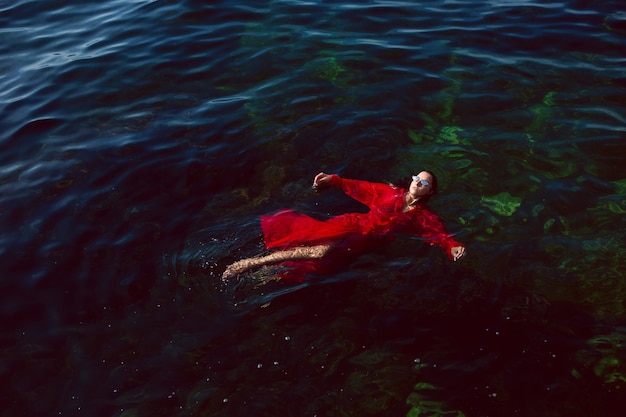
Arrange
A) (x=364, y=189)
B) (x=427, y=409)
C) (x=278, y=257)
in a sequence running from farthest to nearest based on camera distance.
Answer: (x=364, y=189)
(x=278, y=257)
(x=427, y=409)

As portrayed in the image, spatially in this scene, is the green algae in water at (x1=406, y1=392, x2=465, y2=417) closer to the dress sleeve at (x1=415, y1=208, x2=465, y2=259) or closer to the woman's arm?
the dress sleeve at (x1=415, y1=208, x2=465, y2=259)

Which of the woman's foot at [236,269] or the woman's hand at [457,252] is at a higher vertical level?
the woman's foot at [236,269]

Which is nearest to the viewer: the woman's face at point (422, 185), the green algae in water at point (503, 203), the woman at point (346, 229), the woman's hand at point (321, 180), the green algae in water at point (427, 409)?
the green algae in water at point (427, 409)

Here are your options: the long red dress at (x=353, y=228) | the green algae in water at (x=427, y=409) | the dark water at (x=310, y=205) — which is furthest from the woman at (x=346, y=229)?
the green algae in water at (x=427, y=409)

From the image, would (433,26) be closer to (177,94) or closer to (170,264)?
(177,94)

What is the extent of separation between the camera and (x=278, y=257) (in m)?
6.62

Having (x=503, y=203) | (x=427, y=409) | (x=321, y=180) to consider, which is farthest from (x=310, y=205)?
(x=427, y=409)

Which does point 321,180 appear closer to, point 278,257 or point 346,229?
point 346,229

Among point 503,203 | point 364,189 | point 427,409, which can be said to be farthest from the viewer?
point 503,203

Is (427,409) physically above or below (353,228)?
below

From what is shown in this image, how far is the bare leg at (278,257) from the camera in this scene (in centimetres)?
653

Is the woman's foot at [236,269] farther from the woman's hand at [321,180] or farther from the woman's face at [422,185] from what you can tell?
the woman's face at [422,185]

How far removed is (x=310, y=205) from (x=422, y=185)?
1640mm

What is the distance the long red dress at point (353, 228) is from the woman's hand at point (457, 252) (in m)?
0.07
